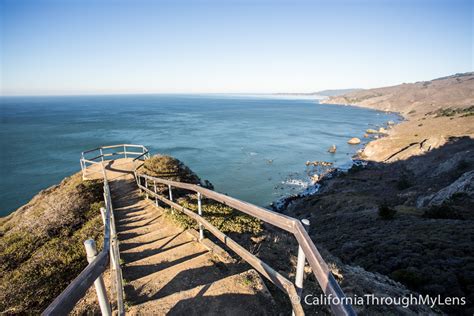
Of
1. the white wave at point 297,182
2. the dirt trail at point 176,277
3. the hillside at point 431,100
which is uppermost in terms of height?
the hillside at point 431,100

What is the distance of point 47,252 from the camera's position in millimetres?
6152

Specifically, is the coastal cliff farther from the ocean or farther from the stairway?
the ocean

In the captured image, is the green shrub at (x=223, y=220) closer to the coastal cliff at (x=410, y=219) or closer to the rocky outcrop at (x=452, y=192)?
the coastal cliff at (x=410, y=219)

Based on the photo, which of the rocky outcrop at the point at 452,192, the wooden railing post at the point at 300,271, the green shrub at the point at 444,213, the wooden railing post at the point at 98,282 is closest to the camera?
the wooden railing post at the point at 98,282

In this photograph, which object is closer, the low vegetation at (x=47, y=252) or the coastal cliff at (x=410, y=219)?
the low vegetation at (x=47, y=252)

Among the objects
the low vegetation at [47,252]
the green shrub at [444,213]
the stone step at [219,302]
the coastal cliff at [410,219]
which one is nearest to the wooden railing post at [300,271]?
the stone step at [219,302]

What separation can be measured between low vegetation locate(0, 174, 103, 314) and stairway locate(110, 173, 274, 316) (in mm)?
1204

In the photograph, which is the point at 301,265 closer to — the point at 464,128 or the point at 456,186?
the point at 456,186

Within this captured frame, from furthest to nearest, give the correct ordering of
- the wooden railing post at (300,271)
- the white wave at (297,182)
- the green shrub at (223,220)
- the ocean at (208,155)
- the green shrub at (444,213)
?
the white wave at (297,182)
the ocean at (208,155)
the green shrub at (444,213)
the green shrub at (223,220)
the wooden railing post at (300,271)

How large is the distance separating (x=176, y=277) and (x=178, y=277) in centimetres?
4

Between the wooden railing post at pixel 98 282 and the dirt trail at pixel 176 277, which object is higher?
the wooden railing post at pixel 98 282

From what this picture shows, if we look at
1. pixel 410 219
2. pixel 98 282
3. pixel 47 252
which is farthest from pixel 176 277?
pixel 410 219

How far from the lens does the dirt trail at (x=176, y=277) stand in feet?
9.93

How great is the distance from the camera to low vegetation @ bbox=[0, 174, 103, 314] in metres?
4.72
